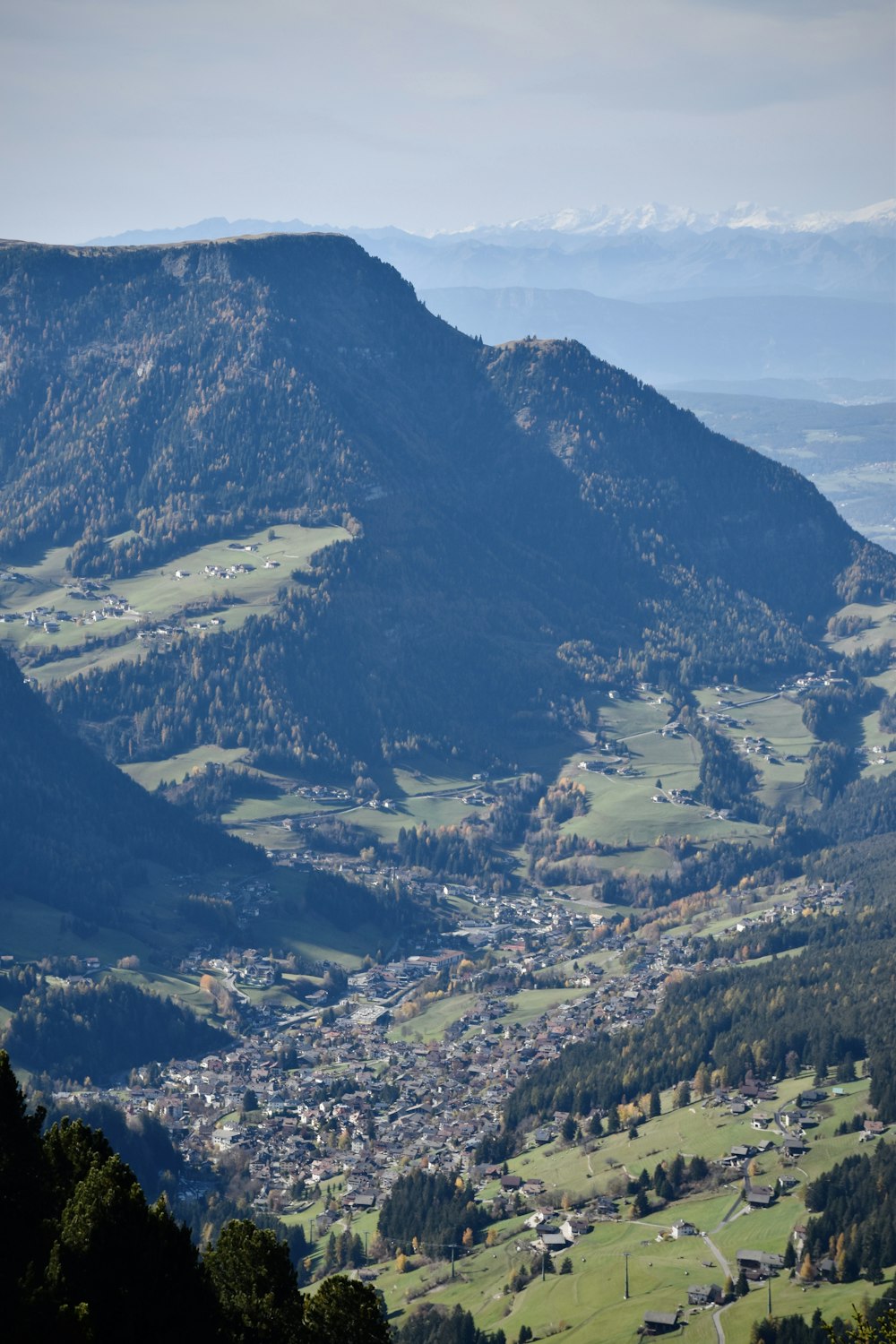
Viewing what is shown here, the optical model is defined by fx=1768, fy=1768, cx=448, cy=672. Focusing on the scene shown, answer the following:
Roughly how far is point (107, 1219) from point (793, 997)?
149 metres

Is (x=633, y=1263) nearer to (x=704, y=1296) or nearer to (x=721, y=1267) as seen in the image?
(x=721, y=1267)

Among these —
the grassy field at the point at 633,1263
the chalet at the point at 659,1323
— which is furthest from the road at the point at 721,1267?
the chalet at the point at 659,1323

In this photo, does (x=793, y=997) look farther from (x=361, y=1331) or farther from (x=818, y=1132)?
(x=361, y=1331)

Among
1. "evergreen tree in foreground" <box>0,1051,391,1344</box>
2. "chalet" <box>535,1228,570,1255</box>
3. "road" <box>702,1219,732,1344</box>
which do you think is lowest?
"chalet" <box>535,1228,570,1255</box>

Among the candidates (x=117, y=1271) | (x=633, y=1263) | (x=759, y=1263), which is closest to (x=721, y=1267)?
(x=759, y=1263)

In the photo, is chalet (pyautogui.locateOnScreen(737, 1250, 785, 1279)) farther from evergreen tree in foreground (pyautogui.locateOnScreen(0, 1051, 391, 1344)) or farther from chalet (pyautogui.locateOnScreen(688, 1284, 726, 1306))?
evergreen tree in foreground (pyautogui.locateOnScreen(0, 1051, 391, 1344))

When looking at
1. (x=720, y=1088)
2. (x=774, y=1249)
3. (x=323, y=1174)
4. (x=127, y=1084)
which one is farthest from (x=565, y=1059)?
(x=774, y=1249)

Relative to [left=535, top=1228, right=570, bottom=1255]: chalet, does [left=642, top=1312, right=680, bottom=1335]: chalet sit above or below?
above

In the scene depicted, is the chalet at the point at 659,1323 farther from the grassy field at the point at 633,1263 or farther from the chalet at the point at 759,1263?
the chalet at the point at 759,1263

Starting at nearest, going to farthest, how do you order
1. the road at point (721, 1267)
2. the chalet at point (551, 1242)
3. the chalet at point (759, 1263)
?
the road at point (721, 1267) → the chalet at point (759, 1263) → the chalet at point (551, 1242)

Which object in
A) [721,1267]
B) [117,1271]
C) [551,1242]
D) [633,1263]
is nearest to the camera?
[117,1271]

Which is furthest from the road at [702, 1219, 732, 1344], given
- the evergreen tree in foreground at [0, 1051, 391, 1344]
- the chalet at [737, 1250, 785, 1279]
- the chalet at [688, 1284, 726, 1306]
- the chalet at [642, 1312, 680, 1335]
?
the evergreen tree in foreground at [0, 1051, 391, 1344]

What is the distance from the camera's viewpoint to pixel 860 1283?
125 metres

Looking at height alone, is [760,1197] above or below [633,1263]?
above
